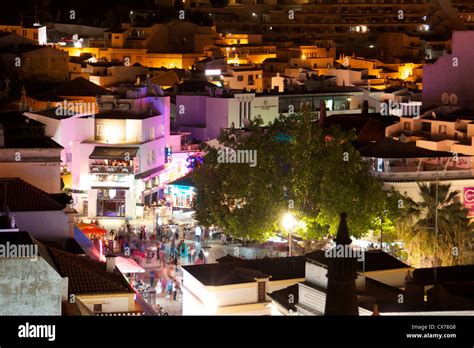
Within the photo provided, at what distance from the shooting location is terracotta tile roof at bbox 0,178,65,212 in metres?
29.7

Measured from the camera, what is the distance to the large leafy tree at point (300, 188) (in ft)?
116

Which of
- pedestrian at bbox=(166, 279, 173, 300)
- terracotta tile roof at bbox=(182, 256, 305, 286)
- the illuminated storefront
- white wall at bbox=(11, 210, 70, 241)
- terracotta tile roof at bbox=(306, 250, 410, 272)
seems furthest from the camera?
the illuminated storefront

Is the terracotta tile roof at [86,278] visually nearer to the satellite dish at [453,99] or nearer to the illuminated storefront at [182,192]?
the illuminated storefront at [182,192]

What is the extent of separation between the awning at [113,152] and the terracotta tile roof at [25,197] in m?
13.3

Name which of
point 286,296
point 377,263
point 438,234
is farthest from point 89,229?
point 286,296

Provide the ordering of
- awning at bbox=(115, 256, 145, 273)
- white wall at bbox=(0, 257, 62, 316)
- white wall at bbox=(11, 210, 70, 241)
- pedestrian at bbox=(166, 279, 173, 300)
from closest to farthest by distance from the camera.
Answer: white wall at bbox=(0, 257, 62, 316) → white wall at bbox=(11, 210, 70, 241) → awning at bbox=(115, 256, 145, 273) → pedestrian at bbox=(166, 279, 173, 300)

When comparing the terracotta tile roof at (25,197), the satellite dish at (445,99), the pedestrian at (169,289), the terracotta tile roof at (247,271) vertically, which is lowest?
the pedestrian at (169,289)

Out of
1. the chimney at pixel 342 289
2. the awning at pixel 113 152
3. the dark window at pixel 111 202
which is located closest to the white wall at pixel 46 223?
the chimney at pixel 342 289

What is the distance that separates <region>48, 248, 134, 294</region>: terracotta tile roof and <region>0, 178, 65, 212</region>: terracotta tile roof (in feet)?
14.7

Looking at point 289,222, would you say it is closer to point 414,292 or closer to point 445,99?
point 414,292

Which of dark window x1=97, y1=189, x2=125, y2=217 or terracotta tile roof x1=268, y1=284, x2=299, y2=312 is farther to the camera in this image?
dark window x1=97, y1=189, x2=125, y2=217

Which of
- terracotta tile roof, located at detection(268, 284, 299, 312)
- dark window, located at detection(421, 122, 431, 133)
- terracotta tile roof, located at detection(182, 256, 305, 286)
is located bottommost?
terracotta tile roof, located at detection(182, 256, 305, 286)

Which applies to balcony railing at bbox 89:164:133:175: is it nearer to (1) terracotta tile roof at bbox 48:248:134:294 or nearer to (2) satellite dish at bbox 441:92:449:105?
(2) satellite dish at bbox 441:92:449:105

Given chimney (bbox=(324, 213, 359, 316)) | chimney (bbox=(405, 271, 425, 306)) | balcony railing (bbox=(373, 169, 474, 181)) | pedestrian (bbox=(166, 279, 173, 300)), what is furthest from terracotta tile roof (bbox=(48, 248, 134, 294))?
balcony railing (bbox=(373, 169, 474, 181))
